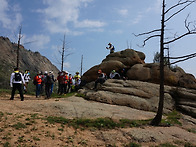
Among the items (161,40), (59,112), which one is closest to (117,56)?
(161,40)

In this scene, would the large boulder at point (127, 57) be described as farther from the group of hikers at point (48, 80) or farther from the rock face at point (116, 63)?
the group of hikers at point (48, 80)

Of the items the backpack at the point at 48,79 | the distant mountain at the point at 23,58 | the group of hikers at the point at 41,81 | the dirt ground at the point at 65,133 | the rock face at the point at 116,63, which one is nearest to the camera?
the dirt ground at the point at 65,133

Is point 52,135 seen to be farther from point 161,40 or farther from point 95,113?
point 161,40

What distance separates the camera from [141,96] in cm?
1545

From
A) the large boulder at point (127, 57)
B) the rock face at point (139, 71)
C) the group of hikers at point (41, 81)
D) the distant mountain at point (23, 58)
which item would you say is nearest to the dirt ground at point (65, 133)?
A: the group of hikers at point (41, 81)

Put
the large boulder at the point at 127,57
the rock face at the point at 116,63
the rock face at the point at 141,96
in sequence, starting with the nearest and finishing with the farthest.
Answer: the rock face at the point at 141,96 → the rock face at the point at 116,63 → the large boulder at the point at 127,57

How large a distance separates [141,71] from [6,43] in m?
37.9

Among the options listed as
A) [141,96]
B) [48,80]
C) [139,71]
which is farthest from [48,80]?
[139,71]

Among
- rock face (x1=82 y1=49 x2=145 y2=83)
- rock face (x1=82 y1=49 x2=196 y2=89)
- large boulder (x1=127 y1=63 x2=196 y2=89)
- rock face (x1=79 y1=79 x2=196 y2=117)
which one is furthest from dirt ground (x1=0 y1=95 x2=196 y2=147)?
rock face (x1=82 y1=49 x2=145 y2=83)

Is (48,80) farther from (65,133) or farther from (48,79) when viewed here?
(65,133)

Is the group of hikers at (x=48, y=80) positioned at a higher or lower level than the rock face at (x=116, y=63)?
lower

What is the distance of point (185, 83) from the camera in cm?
1827

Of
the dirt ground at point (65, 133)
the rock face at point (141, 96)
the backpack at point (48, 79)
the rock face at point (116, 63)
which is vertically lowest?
the dirt ground at point (65, 133)

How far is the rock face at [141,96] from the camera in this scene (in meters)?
13.9
